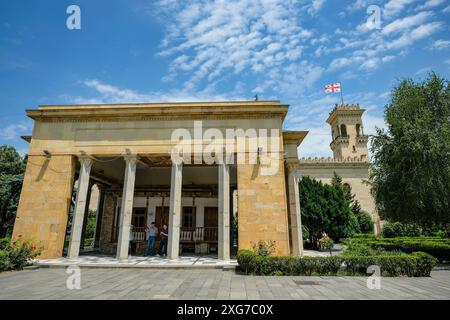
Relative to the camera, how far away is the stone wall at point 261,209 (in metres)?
13.5

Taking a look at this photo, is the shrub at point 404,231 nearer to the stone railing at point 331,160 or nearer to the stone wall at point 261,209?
the stone railing at point 331,160

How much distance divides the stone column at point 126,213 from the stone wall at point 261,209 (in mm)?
6238

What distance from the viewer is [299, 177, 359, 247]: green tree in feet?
78.1

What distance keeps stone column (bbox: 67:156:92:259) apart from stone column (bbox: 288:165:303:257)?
12384 mm

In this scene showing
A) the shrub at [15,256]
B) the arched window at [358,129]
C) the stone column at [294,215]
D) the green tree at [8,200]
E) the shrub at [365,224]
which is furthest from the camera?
the arched window at [358,129]

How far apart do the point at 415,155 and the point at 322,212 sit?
36.6ft

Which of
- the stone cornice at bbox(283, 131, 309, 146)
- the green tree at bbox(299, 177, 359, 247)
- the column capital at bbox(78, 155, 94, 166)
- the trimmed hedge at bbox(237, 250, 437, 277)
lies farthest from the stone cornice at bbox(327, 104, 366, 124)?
the column capital at bbox(78, 155, 94, 166)

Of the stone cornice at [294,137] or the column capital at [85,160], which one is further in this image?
the stone cornice at [294,137]

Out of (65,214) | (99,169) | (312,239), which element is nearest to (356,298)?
(65,214)

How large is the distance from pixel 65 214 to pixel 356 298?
14900 millimetres

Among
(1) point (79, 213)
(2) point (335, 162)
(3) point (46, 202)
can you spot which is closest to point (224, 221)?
(1) point (79, 213)

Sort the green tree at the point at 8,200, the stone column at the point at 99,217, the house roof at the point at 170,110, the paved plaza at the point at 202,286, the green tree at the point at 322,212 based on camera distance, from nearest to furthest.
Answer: the paved plaza at the point at 202,286
the house roof at the point at 170,110
the stone column at the point at 99,217
the green tree at the point at 8,200
the green tree at the point at 322,212

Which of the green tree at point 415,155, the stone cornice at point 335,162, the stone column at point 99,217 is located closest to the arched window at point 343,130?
the stone cornice at point 335,162

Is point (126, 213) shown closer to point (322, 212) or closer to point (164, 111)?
point (164, 111)
